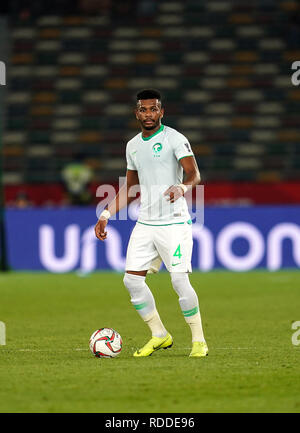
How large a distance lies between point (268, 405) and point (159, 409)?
2.26ft

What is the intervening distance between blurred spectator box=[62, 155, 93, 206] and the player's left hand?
1427cm

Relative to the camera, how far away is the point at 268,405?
246 inches

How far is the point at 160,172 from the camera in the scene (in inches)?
333

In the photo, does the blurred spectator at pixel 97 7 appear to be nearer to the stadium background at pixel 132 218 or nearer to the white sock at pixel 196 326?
the stadium background at pixel 132 218

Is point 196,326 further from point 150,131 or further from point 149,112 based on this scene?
point 149,112

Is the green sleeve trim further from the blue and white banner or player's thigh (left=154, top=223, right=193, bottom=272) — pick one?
the blue and white banner

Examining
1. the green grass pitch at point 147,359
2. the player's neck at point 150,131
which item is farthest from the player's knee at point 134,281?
the player's neck at point 150,131

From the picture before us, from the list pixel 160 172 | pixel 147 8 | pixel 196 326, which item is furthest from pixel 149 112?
pixel 147 8

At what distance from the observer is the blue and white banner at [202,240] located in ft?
63.2

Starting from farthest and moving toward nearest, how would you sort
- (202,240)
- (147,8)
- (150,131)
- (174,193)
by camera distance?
(147,8)
(202,240)
(150,131)
(174,193)

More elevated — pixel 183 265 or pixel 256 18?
pixel 256 18

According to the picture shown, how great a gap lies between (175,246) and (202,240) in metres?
10.9
